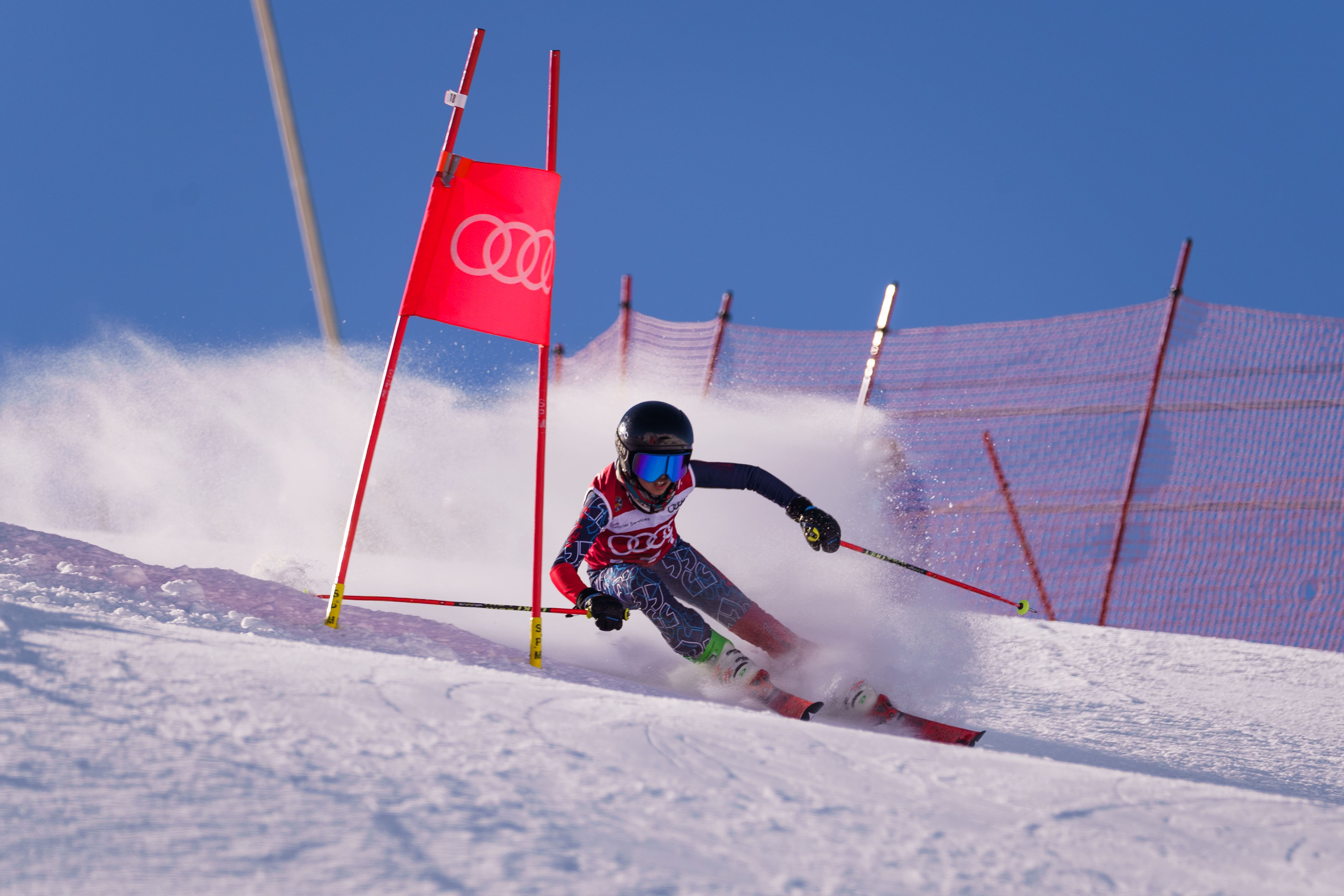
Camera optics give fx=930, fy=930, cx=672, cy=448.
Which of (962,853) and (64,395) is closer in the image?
(962,853)

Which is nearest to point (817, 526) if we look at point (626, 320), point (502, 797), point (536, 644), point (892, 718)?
point (892, 718)

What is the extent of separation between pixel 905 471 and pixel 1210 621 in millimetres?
2418

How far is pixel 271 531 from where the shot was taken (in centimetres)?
693

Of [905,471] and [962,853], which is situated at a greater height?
[905,471]

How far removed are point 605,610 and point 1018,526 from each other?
4.89 meters

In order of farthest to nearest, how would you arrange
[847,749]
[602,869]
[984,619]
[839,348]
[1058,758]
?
1. [839,348]
2. [984,619]
3. [1058,758]
4. [847,749]
5. [602,869]

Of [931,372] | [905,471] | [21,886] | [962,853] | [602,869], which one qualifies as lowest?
[21,886]

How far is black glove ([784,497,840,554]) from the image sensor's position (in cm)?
367

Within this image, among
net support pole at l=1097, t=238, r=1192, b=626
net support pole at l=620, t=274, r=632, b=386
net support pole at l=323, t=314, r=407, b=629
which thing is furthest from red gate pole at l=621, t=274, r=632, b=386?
net support pole at l=323, t=314, r=407, b=629

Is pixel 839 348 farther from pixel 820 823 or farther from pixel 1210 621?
pixel 820 823

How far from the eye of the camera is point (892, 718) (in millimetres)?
3100

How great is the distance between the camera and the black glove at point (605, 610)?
312cm

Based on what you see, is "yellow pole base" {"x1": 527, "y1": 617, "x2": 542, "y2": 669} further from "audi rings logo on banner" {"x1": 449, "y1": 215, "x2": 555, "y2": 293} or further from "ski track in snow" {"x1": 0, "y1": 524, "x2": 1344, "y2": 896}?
"audi rings logo on banner" {"x1": 449, "y1": 215, "x2": 555, "y2": 293}

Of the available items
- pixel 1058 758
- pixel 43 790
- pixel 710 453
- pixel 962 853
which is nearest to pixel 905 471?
pixel 710 453
